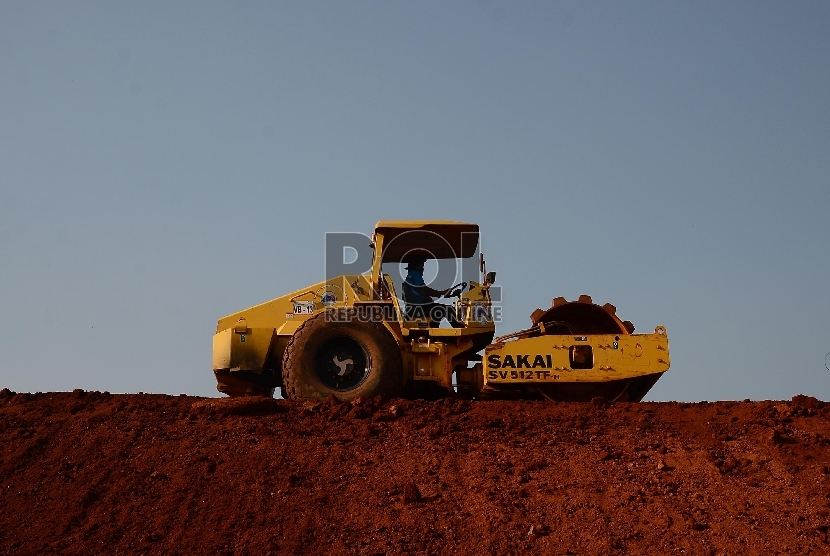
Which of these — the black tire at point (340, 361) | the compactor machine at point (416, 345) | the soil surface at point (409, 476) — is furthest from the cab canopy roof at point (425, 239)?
the soil surface at point (409, 476)

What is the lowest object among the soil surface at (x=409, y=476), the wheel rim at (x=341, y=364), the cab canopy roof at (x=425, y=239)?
the soil surface at (x=409, y=476)

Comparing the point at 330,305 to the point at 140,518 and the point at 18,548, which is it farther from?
the point at 18,548

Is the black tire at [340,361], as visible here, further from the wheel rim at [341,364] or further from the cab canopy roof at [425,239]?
the cab canopy roof at [425,239]

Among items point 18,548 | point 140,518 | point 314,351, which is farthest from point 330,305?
point 18,548

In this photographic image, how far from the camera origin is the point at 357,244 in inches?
480

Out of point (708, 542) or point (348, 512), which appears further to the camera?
point (348, 512)

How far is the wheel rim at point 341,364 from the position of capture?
1130 cm

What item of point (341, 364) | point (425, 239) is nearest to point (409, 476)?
point (341, 364)

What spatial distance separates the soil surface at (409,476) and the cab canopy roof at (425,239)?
2.04m

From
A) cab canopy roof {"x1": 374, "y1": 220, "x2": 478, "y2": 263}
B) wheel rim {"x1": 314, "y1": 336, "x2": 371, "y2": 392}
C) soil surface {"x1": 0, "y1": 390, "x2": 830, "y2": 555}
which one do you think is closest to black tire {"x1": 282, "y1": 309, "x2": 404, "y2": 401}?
wheel rim {"x1": 314, "y1": 336, "x2": 371, "y2": 392}

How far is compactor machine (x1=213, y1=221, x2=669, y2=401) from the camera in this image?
36.7ft

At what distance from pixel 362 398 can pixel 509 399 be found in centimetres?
181

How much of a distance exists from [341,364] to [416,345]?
2.94 ft

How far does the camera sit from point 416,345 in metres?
11.4
